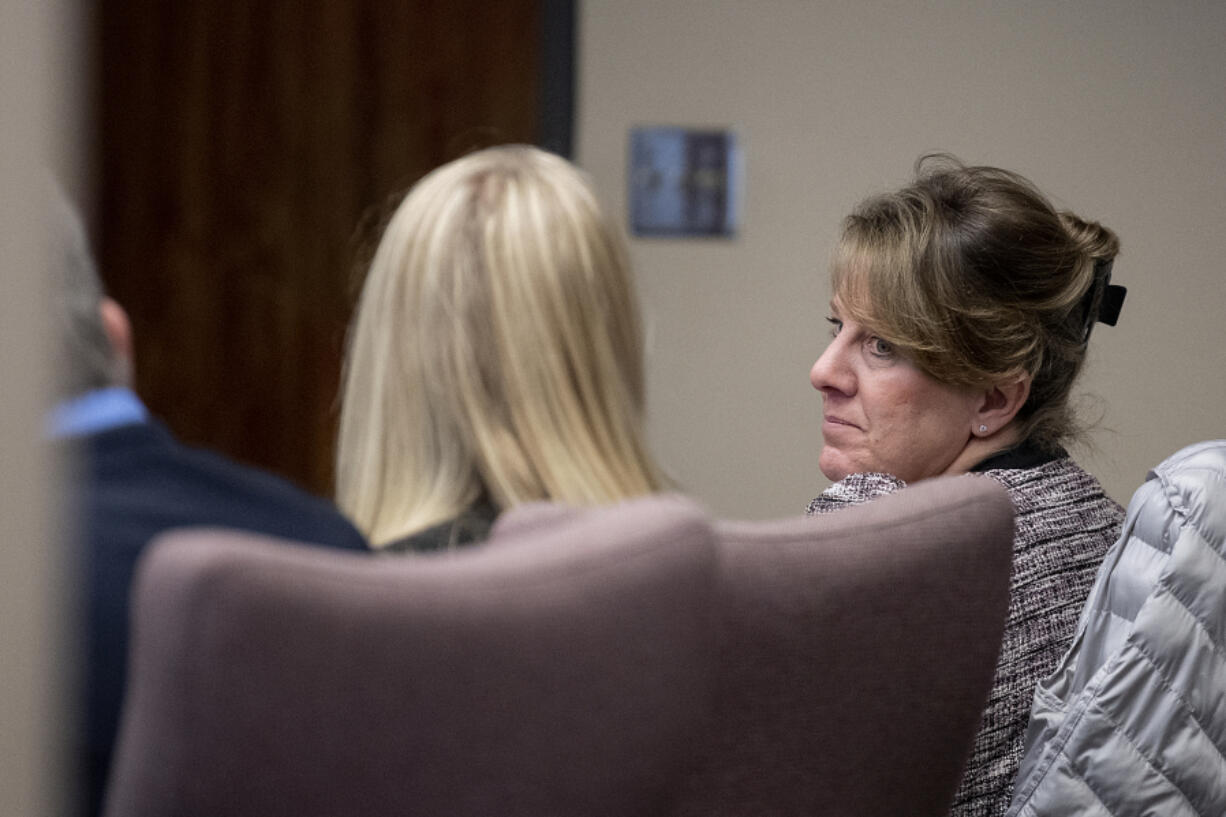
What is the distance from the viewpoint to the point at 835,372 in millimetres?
1667

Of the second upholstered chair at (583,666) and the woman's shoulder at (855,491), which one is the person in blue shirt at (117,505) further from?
the woman's shoulder at (855,491)

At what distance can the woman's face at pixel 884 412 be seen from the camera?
1599 mm

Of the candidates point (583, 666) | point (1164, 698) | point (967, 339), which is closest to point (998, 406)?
point (967, 339)

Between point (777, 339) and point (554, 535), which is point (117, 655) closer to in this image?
point (554, 535)

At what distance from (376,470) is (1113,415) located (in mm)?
2114

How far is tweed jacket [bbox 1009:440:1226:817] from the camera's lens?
117 centimetres

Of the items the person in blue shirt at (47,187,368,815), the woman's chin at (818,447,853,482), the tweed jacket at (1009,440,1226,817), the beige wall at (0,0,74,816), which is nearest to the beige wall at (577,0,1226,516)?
the woman's chin at (818,447,853,482)

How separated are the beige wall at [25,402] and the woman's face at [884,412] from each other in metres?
1.20

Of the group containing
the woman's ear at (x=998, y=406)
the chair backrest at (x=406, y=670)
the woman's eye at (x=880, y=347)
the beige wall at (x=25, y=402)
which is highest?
the beige wall at (x=25, y=402)

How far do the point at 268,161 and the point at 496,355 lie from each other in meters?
1.67

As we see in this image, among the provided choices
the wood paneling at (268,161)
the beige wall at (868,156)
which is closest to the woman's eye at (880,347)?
the beige wall at (868,156)

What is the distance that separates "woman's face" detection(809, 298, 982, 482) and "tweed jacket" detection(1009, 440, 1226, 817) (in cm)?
41

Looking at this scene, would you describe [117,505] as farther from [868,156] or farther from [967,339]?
[868,156]

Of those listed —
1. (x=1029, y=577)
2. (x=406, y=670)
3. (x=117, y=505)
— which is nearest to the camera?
(x=406, y=670)
